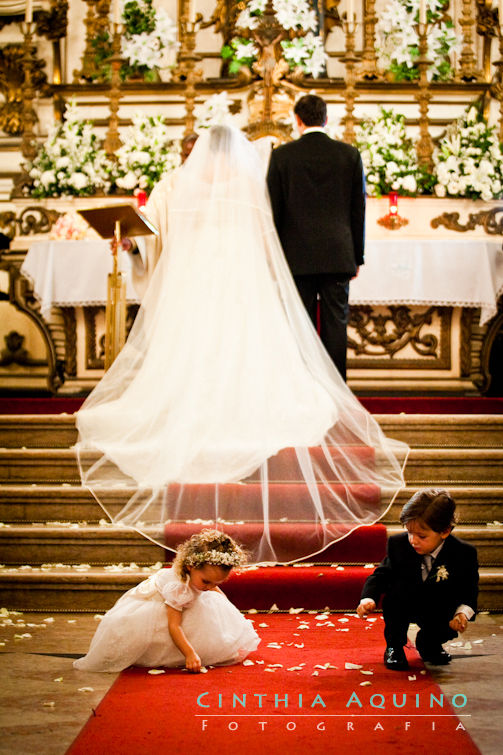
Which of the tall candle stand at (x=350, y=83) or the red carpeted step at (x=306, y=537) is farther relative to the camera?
the tall candle stand at (x=350, y=83)

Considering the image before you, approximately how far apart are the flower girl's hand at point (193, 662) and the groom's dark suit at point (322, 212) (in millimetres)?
2664

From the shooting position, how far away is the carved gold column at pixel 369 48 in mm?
8883

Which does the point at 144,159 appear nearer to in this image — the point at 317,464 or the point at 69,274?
the point at 69,274

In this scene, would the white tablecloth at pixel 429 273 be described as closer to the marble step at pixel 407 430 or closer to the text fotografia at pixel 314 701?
the marble step at pixel 407 430

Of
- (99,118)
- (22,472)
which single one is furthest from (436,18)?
(22,472)

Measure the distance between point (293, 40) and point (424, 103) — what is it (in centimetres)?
140

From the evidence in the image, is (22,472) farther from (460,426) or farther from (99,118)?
(99,118)

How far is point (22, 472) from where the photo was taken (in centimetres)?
563

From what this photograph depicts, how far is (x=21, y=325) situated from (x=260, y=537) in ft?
17.5

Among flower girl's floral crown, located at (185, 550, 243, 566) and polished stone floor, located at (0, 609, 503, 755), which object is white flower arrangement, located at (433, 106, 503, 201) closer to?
polished stone floor, located at (0, 609, 503, 755)

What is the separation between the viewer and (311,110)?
6020mm

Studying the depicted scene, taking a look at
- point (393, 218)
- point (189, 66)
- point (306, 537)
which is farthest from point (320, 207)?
point (189, 66)

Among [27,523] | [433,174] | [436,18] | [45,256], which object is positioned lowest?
[27,523]

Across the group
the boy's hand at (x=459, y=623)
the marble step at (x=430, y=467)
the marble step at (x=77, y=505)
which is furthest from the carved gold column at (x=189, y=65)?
the boy's hand at (x=459, y=623)
